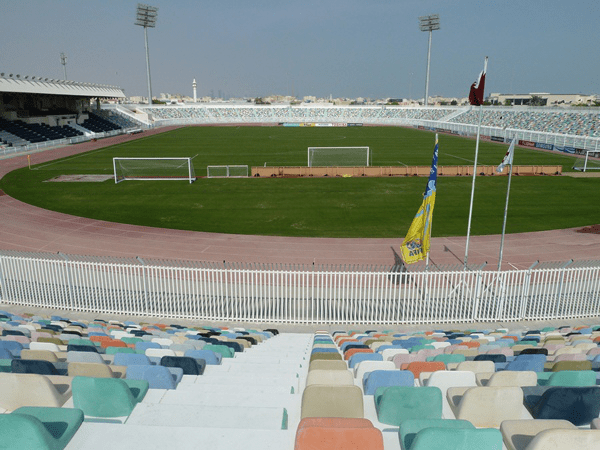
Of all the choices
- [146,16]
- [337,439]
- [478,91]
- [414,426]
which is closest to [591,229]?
[478,91]

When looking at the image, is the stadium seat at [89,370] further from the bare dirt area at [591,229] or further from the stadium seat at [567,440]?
the bare dirt area at [591,229]

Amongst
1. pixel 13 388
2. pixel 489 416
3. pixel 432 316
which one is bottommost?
pixel 432 316

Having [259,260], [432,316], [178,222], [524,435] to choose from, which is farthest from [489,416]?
[178,222]

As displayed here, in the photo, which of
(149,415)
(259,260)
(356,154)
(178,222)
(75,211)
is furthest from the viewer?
(356,154)

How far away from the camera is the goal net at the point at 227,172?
4023cm

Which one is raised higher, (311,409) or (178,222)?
(311,409)

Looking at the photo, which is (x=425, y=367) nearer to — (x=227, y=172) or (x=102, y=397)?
(x=102, y=397)

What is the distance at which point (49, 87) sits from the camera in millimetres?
65688

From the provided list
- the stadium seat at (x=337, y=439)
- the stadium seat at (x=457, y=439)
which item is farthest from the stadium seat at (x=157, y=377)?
the stadium seat at (x=457, y=439)

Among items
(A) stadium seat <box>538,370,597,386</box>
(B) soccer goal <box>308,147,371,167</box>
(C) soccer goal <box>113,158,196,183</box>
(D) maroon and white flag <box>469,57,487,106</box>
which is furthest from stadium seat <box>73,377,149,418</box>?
(B) soccer goal <box>308,147,371,167</box>

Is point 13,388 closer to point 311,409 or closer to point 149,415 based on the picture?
point 149,415

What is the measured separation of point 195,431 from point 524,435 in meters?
2.37

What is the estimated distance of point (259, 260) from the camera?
60.3ft

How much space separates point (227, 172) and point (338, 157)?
50.2ft
